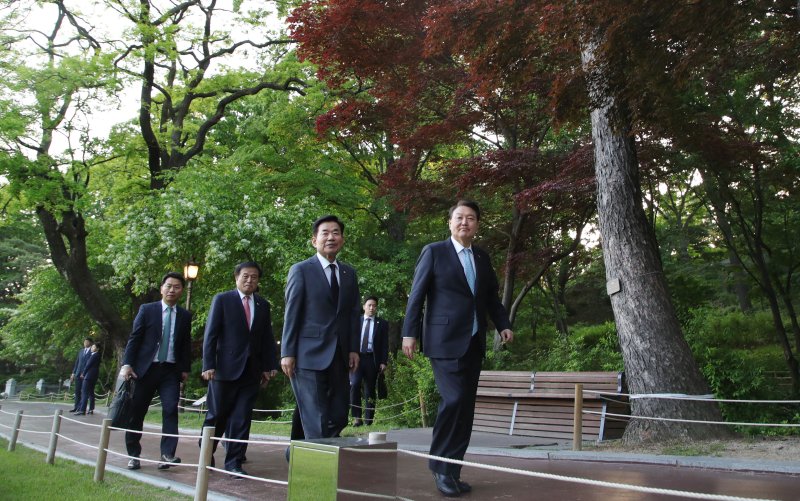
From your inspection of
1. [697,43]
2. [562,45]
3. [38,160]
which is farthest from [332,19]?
[38,160]

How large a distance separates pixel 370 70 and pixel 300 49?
4.43 ft

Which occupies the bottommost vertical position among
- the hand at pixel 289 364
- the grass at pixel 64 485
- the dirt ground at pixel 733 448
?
the grass at pixel 64 485

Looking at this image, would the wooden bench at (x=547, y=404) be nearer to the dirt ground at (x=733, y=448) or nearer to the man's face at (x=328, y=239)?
the dirt ground at (x=733, y=448)

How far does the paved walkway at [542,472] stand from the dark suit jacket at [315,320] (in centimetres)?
75

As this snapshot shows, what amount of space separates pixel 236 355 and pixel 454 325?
97.7 inches

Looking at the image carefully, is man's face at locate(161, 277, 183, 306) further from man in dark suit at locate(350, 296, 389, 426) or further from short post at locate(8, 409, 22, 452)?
man in dark suit at locate(350, 296, 389, 426)

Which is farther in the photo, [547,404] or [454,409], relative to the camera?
[547,404]

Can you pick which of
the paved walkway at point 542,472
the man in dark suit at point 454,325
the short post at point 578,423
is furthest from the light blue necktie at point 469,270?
the short post at point 578,423

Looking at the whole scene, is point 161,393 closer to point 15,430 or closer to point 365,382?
point 15,430

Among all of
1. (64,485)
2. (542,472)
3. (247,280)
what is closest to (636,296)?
(542,472)

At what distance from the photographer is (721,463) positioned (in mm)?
6273

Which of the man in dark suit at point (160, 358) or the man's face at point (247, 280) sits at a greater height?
the man's face at point (247, 280)

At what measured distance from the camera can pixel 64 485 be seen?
19.7ft

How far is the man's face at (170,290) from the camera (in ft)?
23.8
